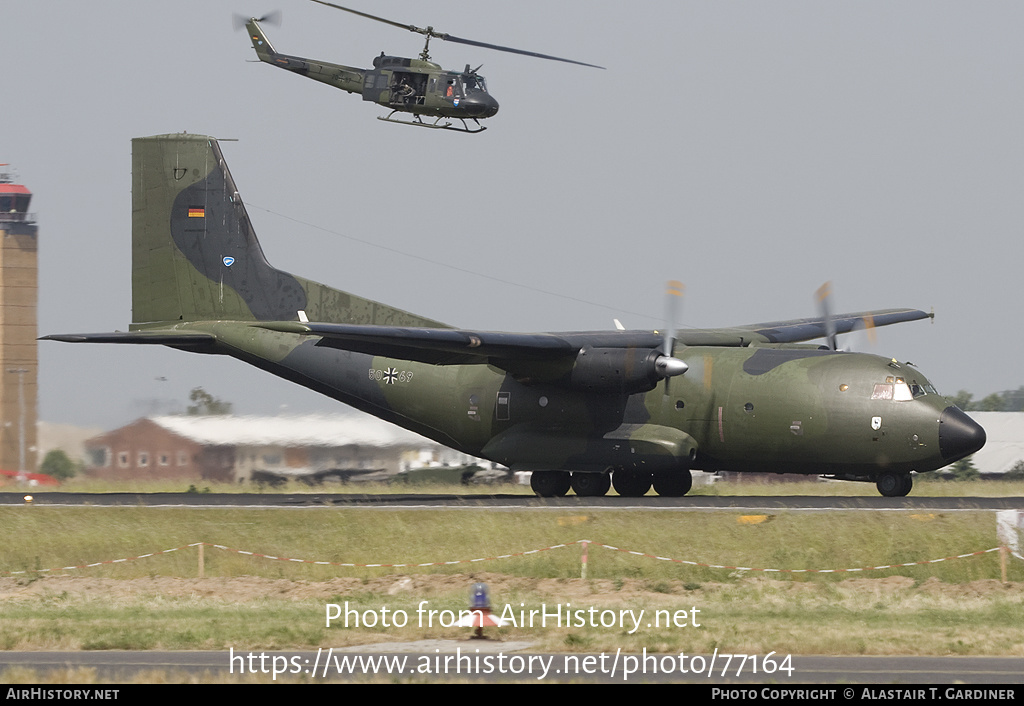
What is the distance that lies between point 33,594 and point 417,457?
14.6 meters

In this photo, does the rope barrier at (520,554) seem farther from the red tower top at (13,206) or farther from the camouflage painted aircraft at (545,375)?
the red tower top at (13,206)

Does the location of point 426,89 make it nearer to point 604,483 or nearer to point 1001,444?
point 604,483

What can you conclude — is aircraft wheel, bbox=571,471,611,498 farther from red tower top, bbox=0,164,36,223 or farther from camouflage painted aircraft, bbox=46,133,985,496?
red tower top, bbox=0,164,36,223

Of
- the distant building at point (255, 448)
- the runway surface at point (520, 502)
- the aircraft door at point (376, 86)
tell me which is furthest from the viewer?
the aircraft door at point (376, 86)

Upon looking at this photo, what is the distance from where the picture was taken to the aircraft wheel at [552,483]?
32.0 metres

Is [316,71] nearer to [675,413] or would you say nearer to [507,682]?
[675,413]

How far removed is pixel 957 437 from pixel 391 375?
1333 cm

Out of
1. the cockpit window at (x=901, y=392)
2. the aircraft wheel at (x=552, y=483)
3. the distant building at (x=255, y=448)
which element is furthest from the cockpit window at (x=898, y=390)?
the distant building at (x=255, y=448)

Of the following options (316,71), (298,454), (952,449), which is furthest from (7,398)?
(952,449)

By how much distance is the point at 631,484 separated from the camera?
105ft

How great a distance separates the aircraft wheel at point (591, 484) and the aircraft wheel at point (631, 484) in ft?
0.90

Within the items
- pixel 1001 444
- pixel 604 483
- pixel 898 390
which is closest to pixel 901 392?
pixel 898 390

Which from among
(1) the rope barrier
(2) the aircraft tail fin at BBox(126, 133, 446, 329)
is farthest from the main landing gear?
(2) the aircraft tail fin at BBox(126, 133, 446, 329)

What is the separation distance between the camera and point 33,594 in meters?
25.0
